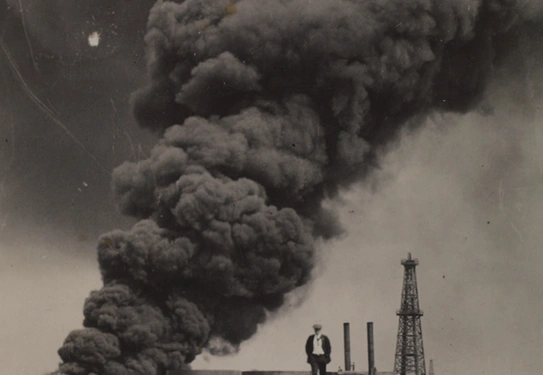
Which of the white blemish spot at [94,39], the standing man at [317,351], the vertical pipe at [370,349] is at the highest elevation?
the white blemish spot at [94,39]

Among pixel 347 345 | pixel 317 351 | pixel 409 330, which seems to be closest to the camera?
pixel 317 351

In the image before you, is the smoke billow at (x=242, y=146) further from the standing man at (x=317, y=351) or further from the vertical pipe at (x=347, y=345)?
the standing man at (x=317, y=351)

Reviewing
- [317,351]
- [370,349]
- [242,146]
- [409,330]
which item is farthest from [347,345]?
[317,351]

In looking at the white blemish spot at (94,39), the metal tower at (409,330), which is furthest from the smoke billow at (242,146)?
the metal tower at (409,330)

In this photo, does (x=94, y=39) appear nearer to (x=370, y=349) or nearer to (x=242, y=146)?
(x=242, y=146)

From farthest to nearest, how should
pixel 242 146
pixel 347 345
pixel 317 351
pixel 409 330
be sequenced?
1. pixel 409 330
2. pixel 347 345
3. pixel 242 146
4. pixel 317 351
